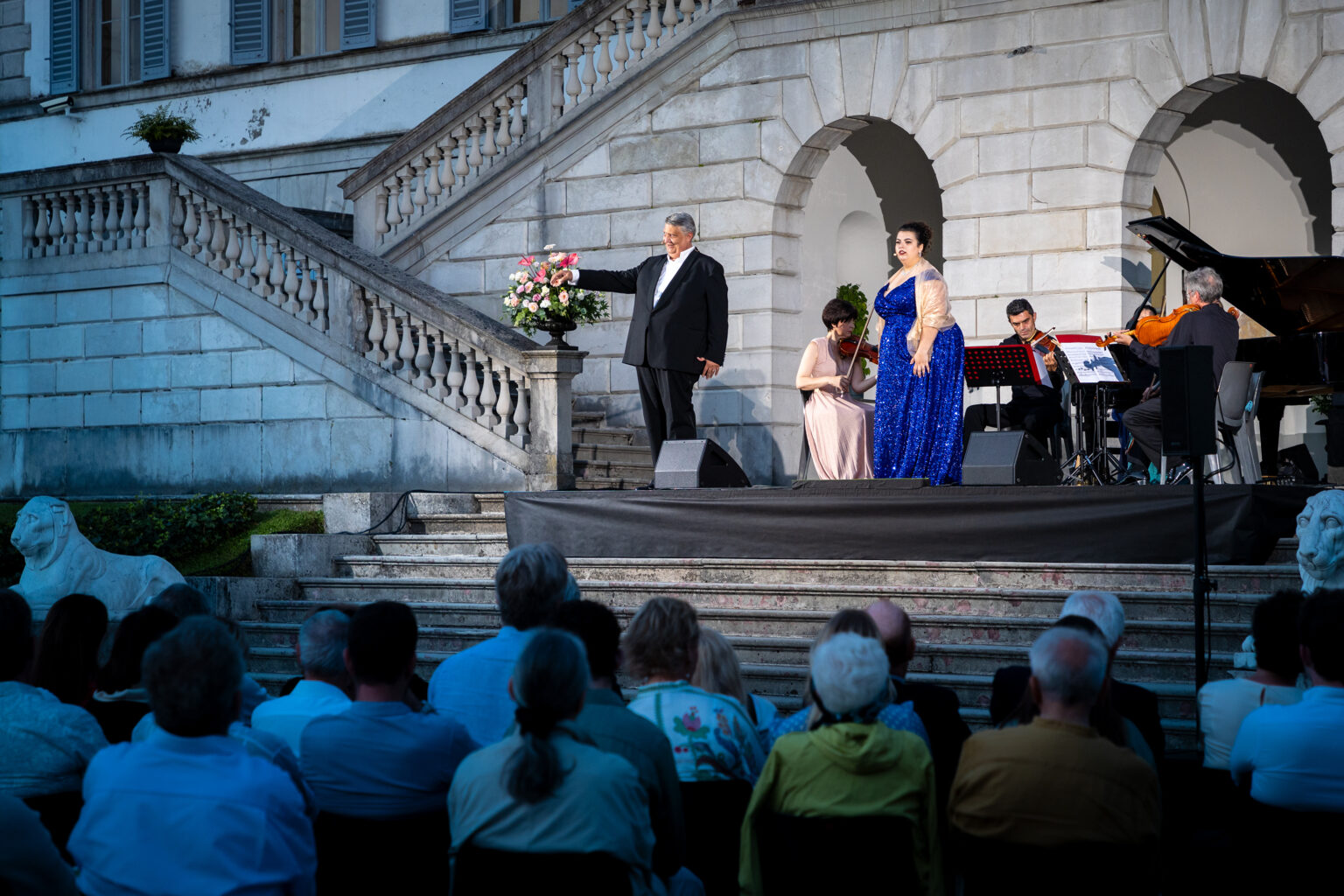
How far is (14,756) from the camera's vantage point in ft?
13.3

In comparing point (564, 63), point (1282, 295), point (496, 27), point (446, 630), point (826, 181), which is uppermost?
point (496, 27)

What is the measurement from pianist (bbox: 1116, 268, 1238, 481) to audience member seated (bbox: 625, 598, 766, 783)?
6327 millimetres

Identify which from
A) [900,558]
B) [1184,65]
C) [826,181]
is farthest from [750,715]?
[826,181]

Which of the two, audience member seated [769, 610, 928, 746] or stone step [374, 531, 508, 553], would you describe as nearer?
audience member seated [769, 610, 928, 746]

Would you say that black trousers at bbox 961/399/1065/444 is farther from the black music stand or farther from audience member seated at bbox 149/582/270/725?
audience member seated at bbox 149/582/270/725

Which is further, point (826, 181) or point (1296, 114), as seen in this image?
point (826, 181)

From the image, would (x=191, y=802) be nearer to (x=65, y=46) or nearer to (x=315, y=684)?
(x=315, y=684)

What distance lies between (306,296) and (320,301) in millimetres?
181

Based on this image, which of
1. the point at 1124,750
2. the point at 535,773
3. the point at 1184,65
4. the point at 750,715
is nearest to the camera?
the point at 535,773

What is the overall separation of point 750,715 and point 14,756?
2.05 metres

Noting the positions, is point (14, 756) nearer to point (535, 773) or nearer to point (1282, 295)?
point (535, 773)

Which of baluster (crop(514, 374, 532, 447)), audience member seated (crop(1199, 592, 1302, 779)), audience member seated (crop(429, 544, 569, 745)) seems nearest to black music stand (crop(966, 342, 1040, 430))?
baluster (crop(514, 374, 532, 447))

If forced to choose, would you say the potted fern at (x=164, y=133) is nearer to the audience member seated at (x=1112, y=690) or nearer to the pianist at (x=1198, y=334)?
the pianist at (x=1198, y=334)

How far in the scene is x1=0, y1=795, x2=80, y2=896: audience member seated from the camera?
8.98 feet
